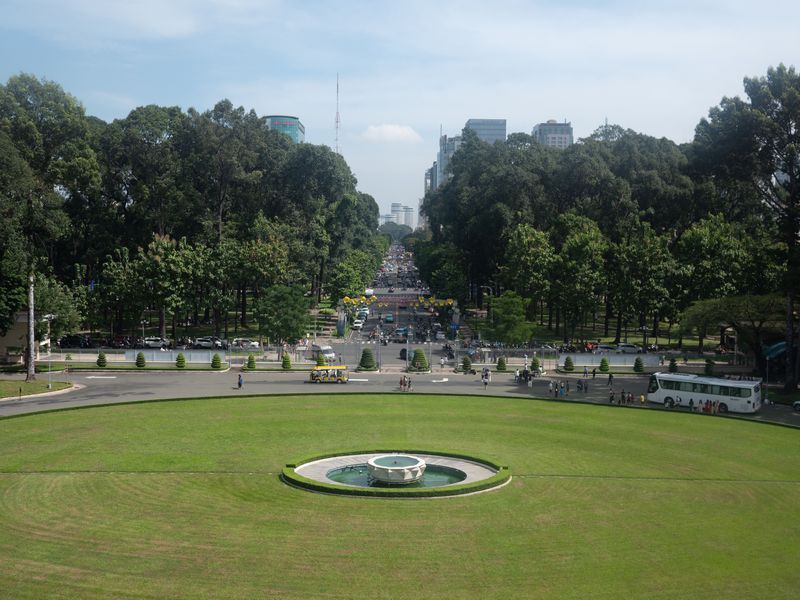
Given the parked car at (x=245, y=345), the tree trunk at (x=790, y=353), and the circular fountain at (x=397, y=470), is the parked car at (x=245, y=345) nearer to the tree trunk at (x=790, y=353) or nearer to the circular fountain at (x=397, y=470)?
the tree trunk at (x=790, y=353)

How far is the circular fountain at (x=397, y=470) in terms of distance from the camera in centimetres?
3362

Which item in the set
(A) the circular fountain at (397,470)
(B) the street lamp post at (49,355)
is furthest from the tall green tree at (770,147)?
(B) the street lamp post at (49,355)

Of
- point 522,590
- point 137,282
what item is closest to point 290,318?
point 137,282

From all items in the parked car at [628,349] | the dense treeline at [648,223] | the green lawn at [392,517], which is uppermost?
the dense treeline at [648,223]

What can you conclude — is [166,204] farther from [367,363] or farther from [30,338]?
[367,363]

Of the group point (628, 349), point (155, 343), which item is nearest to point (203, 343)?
point (155, 343)

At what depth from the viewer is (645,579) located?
77.2 feet

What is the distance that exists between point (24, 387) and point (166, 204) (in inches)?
2010

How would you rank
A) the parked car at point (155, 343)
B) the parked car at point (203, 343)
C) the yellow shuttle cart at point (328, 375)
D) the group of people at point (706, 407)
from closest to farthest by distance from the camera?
the group of people at point (706, 407)
the yellow shuttle cart at point (328, 375)
the parked car at point (155, 343)
the parked car at point (203, 343)

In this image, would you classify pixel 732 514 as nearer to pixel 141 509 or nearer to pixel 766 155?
pixel 141 509

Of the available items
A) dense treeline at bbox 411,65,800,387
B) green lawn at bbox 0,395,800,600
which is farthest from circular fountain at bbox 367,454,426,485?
dense treeline at bbox 411,65,800,387

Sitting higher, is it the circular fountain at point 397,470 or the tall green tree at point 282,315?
the tall green tree at point 282,315

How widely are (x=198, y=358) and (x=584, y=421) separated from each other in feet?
150

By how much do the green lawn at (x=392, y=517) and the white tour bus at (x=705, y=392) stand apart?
7.58 m
